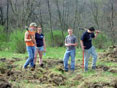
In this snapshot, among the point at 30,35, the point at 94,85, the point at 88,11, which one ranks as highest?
the point at 88,11

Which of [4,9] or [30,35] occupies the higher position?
[4,9]

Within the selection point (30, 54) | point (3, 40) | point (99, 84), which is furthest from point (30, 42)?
point (3, 40)

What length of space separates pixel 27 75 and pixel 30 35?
2.12 meters

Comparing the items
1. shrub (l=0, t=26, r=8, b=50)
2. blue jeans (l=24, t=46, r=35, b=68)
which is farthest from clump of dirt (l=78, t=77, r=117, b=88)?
shrub (l=0, t=26, r=8, b=50)

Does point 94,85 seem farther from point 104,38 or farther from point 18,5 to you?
Result: point 18,5

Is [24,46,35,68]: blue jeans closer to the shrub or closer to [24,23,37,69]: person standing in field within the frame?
[24,23,37,69]: person standing in field

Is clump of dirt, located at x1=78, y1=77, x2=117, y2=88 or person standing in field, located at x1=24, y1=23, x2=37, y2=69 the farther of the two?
person standing in field, located at x1=24, y1=23, x2=37, y2=69

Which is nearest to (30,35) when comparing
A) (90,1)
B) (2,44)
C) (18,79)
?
(18,79)

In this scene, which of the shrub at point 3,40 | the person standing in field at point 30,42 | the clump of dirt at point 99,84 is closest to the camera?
the clump of dirt at point 99,84

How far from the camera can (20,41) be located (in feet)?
66.7

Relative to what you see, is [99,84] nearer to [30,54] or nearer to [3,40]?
[30,54]

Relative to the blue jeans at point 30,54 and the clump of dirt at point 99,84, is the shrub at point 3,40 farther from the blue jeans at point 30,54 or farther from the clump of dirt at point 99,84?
the clump of dirt at point 99,84

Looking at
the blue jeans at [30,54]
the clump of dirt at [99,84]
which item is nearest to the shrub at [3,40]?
the blue jeans at [30,54]

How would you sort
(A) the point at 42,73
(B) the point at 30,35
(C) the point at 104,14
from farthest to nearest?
→ 1. (C) the point at 104,14
2. (B) the point at 30,35
3. (A) the point at 42,73
